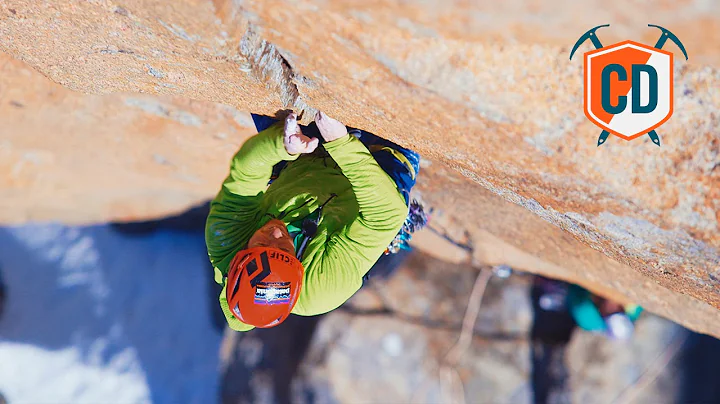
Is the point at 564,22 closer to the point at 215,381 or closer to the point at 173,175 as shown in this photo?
the point at 173,175

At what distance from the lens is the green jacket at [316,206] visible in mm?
1538

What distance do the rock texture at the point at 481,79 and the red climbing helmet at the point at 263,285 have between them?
1.59ft

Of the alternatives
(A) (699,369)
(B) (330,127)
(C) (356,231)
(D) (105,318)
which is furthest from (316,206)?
(A) (699,369)

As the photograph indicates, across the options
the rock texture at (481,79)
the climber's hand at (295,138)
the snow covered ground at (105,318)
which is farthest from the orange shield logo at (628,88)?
the snow covered ground at (105,318)

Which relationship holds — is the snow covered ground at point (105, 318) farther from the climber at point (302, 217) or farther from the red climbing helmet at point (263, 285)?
the red climbing helmet at point (263, 285)

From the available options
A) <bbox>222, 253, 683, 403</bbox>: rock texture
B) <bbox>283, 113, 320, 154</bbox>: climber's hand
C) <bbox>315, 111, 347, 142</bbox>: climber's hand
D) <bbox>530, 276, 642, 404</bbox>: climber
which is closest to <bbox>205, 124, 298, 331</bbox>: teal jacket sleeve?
<bbox>283, 113, 320, 154</bbox>: climber's hand

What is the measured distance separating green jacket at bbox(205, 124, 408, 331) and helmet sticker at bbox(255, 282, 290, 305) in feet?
0.39

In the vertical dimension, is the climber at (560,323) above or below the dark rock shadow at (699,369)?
below

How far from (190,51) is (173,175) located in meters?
1.98

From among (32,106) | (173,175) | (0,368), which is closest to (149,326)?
(0,368)

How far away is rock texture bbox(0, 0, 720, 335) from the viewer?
1006 millimetres

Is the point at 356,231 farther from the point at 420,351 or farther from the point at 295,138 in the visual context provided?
the point at 420,351

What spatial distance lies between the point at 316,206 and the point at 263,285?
1.20ft

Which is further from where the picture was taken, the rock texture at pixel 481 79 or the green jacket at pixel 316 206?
the green jacket at pixel 316 206
